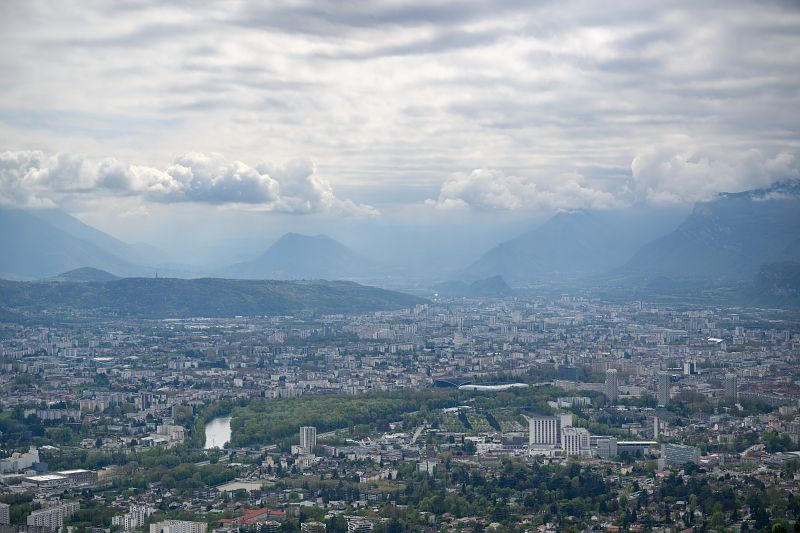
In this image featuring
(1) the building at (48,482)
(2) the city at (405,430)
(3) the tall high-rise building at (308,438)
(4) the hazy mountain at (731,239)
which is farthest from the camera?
(4) the hazy mountain at (731,239)

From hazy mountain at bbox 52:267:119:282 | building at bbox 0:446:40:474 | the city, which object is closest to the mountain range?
hazy mountain at bbox 52:267:119:282

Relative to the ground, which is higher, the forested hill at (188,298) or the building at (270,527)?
the forested hill at (188,298)

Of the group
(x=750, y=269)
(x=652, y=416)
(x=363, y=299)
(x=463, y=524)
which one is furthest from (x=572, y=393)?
(x=750, y=269)

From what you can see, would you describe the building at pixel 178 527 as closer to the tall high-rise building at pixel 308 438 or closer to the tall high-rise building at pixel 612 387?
the tall high-rise building at pixel 308 438

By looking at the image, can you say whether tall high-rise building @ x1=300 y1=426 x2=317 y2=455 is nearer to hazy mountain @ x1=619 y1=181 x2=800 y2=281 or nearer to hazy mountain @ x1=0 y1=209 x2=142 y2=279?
hazy mountain @ x1=619 y1=181 x2=800 y2=281

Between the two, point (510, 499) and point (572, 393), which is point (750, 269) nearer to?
point (572, 393)

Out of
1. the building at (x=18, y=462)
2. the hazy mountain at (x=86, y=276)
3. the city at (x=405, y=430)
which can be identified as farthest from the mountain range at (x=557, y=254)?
the building at (x=18, y=462)
